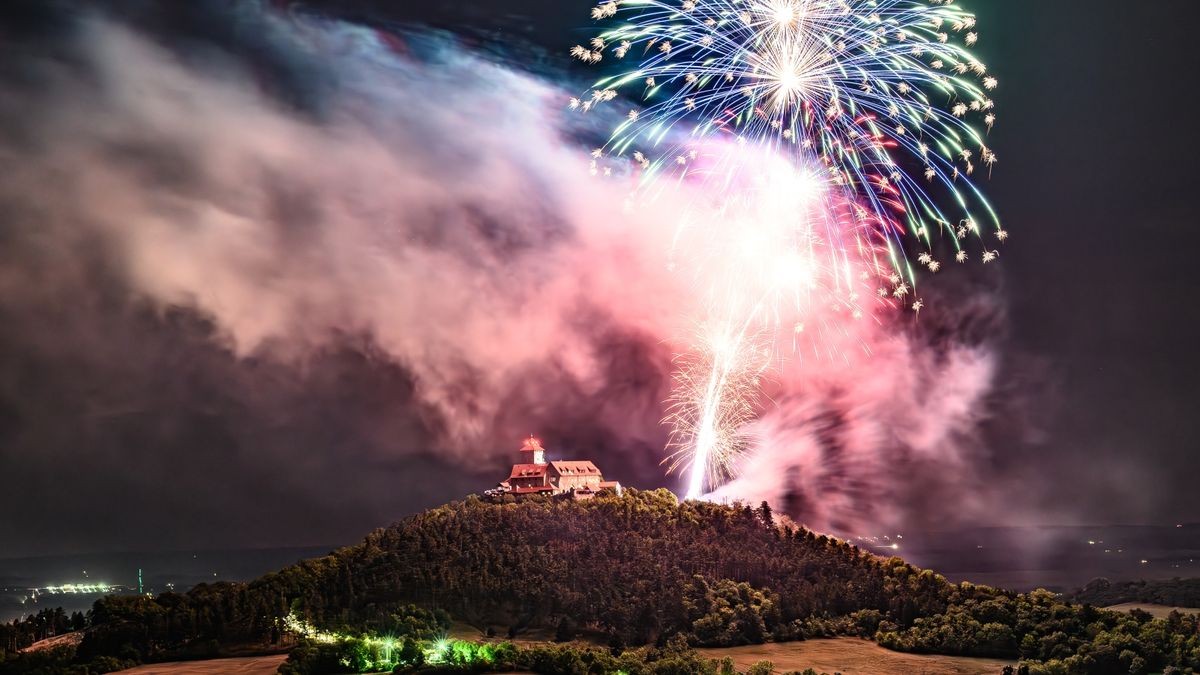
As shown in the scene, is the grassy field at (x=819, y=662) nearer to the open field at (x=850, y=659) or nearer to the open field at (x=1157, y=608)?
the open field at (x=850, y=659)

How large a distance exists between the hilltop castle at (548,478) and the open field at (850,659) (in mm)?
18281

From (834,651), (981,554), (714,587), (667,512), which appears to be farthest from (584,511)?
(981,554)

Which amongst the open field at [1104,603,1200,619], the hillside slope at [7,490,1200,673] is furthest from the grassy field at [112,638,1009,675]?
the open field at [1104,603,1200,619]

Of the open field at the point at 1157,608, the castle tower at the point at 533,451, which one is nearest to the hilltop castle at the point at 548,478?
the castle tower at the point at 533,451

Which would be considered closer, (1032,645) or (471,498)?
(1032,645)

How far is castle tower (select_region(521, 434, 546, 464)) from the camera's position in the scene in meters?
65.7

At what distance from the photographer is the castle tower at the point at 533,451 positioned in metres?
65.7

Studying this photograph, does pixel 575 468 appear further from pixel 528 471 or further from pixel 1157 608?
pixel 1157 608

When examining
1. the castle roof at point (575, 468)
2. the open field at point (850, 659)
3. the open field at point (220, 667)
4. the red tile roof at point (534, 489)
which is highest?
the castle roof at point (575, 468)

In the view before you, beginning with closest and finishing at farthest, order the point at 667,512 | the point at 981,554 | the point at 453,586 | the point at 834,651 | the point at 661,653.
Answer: the point at 661,653, the point at 834,651, the point at 453,586, the point at 667,512, the point at 981,554

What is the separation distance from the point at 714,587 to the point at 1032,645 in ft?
52.8

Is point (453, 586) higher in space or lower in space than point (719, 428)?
lower

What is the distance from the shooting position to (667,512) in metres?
58.1

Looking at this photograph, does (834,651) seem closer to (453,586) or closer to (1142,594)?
(453,586)
